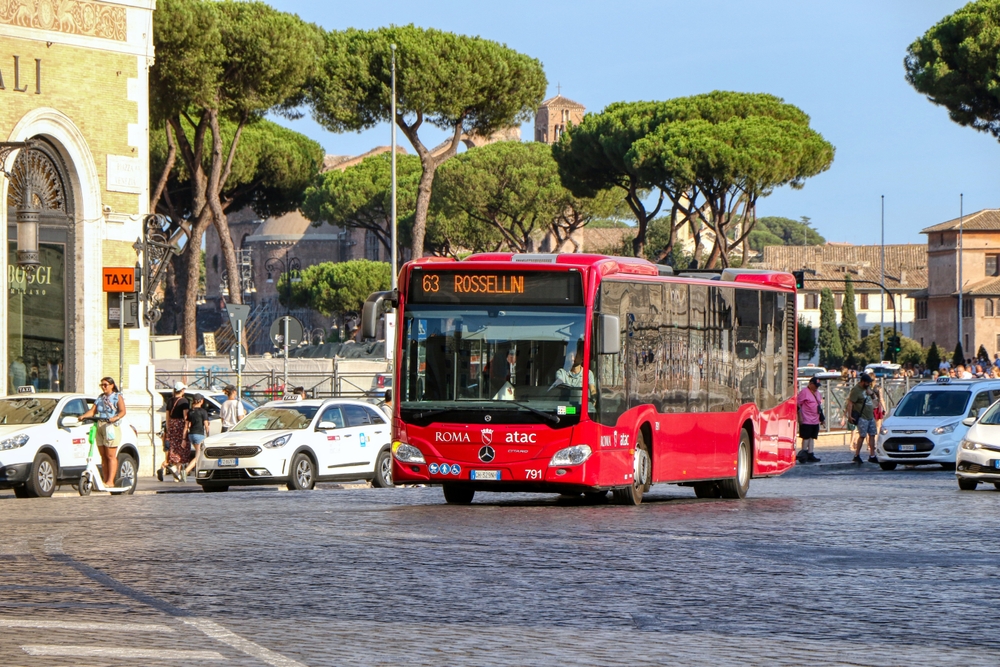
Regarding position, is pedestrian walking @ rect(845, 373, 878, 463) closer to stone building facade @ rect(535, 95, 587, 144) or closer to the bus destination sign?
the bus destination sign

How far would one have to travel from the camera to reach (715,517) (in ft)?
55.3

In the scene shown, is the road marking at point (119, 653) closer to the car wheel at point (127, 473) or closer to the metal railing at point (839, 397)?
the car wheel at point (127, 473)

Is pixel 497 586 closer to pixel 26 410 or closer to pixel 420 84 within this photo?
pixel 26 410

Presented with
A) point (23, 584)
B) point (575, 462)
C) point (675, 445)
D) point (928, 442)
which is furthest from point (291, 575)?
point (928, 442)

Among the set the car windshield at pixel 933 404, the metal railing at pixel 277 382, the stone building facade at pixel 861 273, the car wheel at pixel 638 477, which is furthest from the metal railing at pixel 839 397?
the stone building facade at pixel 861 273

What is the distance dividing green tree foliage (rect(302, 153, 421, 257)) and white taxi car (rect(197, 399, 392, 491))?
209 ft

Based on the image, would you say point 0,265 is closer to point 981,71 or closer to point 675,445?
point 675,445

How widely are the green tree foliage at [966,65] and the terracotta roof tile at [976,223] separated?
193ft

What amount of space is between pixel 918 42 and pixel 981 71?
10.8ft

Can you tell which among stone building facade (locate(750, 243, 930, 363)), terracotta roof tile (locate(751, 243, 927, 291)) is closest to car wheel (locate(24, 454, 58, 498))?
stone building facade (locate(750, 243, 930, 363))

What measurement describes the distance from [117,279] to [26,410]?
7.21 metres

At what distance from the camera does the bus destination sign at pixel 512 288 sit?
17.3 metres

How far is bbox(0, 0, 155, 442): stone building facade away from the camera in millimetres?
27906

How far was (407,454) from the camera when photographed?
691 inches
